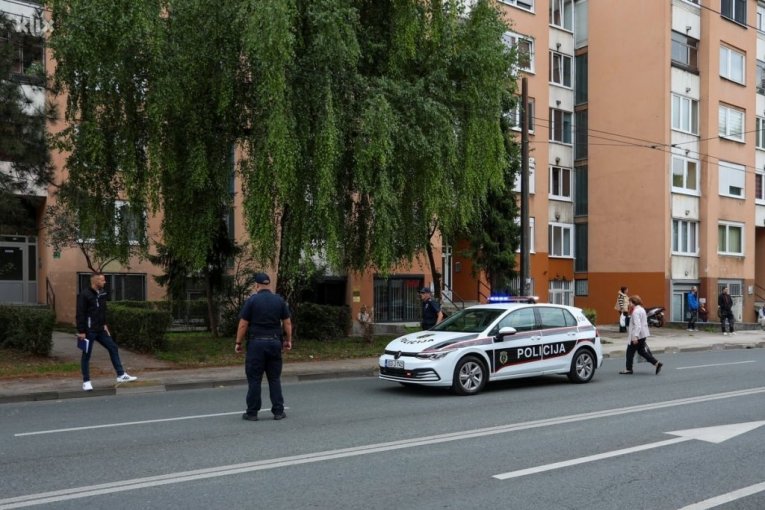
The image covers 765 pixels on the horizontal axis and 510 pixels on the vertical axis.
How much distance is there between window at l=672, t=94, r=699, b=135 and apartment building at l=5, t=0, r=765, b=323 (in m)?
0.07

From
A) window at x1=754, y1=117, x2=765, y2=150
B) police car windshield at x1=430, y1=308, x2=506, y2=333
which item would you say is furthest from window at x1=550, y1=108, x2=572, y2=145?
police car windshield at x1=430, y1=308, x2=506, y2=333

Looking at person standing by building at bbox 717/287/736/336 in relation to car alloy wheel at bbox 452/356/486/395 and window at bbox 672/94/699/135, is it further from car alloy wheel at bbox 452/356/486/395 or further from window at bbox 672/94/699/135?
car alloy wheel at bbox 452/356/486/395

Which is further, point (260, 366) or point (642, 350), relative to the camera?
point (642, 350)

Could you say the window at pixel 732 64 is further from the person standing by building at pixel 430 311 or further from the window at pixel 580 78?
the person standing by building at pixel 430 311

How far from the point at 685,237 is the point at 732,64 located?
9306mm

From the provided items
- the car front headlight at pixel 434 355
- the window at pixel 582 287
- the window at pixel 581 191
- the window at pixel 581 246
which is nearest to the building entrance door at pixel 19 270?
the car front headlight at pixel 434 355

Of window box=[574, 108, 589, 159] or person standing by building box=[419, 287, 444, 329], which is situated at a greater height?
window box=[574, 108, 589, 159]

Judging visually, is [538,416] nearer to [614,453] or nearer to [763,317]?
[614,453]

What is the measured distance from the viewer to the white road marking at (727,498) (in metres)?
5.66

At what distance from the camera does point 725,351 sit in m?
22.2

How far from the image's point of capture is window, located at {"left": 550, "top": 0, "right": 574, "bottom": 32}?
114ft

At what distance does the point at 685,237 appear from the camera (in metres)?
33.4

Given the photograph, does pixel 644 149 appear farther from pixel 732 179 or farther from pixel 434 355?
pixel 434 355

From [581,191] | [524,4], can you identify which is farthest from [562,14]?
[581,191]
